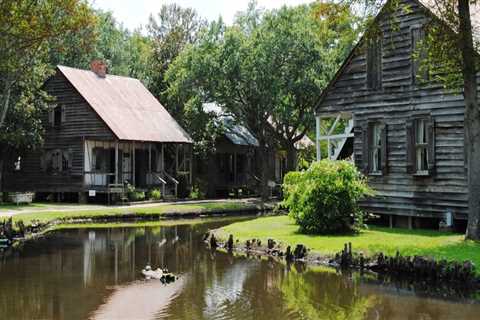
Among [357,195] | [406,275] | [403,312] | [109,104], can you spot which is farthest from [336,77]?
[109,104]

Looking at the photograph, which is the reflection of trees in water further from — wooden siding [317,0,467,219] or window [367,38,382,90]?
window [367,38,382,90]

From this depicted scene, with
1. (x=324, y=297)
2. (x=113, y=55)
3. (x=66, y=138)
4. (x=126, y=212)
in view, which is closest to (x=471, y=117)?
(x=324, y=297)

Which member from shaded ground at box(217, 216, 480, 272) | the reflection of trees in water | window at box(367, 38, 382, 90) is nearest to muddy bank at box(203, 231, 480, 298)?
shaded ground at box(217, 216, 480, 272)

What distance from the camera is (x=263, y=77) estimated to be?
46938 millimetres

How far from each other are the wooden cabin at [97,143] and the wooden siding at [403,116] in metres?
18.7

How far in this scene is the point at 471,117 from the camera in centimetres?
2173

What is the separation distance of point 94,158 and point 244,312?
33007 millimetres

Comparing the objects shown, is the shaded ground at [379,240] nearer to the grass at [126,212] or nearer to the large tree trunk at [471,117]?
the large tree trunk at [471,117]

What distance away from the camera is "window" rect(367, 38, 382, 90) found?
94.4 ft

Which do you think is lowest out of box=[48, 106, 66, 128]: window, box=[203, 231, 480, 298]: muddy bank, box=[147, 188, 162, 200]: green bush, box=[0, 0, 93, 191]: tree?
box=[203, 231, 480, 298]: muddy bank

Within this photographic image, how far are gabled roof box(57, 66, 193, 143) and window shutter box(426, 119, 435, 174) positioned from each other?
22740 mm

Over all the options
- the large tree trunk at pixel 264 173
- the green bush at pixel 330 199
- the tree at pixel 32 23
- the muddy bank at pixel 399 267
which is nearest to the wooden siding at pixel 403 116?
the green bush at pixel 330 199

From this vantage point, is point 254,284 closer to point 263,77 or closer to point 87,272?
point 87,272

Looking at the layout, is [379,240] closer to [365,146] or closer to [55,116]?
[365,146]
